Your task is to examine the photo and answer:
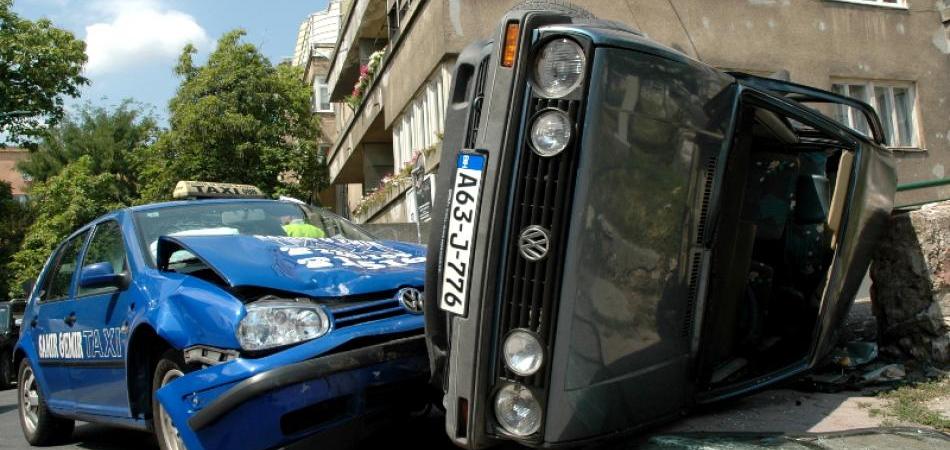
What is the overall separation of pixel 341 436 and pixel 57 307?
3234mm

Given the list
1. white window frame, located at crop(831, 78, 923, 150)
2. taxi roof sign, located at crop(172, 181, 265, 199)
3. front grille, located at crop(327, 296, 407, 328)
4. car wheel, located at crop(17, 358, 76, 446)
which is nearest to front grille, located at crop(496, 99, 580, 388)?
front grille, located at crop(327, 296, 407, 328)

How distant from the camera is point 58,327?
604 centimetres

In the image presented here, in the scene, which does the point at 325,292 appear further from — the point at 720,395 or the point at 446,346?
the point at 720,395

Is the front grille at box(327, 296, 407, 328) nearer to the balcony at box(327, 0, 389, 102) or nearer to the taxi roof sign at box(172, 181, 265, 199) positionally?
the taxi roof sign at box(172, 181, 265, 199)

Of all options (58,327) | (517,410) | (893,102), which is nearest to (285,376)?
(517,410)

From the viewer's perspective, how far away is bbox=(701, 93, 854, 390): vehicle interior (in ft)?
13.9

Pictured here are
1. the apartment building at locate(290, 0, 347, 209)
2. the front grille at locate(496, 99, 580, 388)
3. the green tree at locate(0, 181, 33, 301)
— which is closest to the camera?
the front grille at locate(496, 99, 580, 388)

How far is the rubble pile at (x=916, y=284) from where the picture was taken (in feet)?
16.7

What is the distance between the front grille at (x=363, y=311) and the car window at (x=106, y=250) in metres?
1.74

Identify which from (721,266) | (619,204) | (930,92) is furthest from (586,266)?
(930,92)

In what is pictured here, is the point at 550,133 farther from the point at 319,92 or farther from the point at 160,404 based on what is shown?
the point at 319,92

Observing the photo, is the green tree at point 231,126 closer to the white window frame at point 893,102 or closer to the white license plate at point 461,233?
the white window frame at point 893,102

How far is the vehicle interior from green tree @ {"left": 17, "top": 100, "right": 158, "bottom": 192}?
4348cm

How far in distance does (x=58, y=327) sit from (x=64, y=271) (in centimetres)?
59
